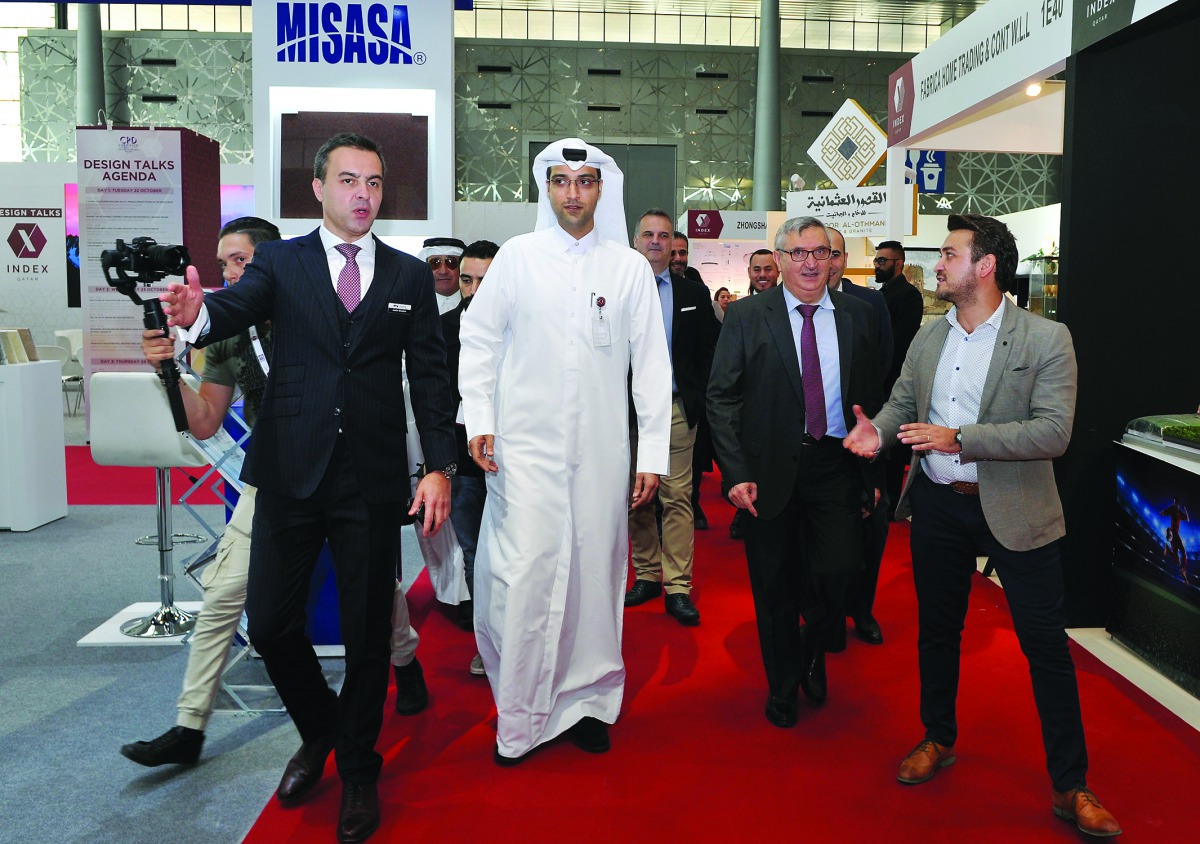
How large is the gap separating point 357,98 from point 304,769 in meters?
3.64

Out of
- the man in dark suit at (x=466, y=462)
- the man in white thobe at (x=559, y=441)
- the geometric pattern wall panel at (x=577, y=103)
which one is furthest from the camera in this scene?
the geometric pattern wall panel at (x=577, y=103)

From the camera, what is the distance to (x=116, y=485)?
7.62m

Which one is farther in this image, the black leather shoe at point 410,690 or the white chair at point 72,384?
the white chair at point 72,384

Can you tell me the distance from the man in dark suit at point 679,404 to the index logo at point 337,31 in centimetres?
176

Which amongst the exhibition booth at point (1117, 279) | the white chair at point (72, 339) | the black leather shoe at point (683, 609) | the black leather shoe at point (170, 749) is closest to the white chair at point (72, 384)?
the white chair at point (72, 339)

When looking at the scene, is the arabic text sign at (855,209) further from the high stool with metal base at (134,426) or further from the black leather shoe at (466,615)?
the high stool with metal base at (134,426)

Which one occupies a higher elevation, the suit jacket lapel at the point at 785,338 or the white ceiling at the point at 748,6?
the white ceiling at the point at 748,6

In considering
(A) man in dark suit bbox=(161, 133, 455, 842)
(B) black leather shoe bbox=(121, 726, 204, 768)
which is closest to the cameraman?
(B) black leather shoe bbox=(121, 726, 204, 768)

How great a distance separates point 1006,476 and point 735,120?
14774 mm

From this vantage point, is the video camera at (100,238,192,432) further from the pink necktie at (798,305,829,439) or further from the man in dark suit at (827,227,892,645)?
the man in dark suit at (827,227,892,645)

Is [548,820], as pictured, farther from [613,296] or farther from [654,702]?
[613,296]

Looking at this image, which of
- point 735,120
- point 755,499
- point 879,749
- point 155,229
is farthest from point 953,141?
point 735,120

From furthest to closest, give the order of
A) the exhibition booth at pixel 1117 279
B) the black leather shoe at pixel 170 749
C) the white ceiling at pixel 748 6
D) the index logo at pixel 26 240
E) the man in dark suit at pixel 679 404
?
the white ceiling at pixel 748 6 → the index logo at pixel 26 240 → the man in dark suit at pixel 679 404 → the exhibition booth at pixel 1117 279 → the black leather shoe at pixel 170 749

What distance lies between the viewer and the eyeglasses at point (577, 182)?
2.99m
